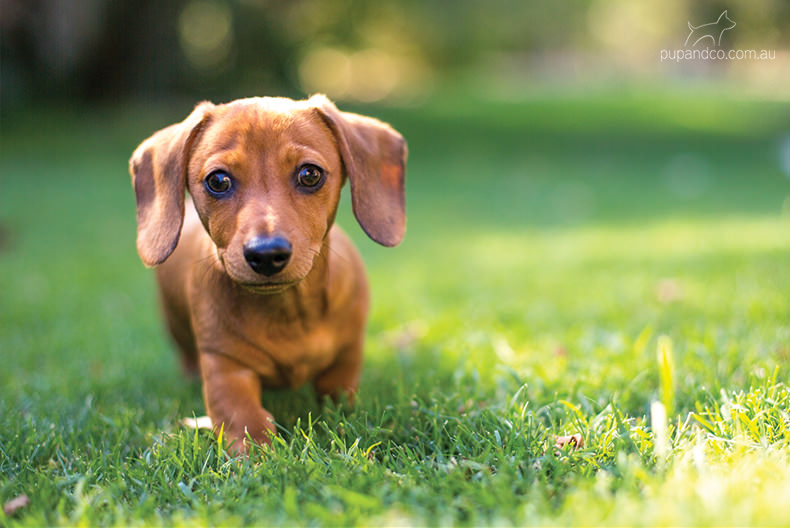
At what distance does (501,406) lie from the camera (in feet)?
9.27

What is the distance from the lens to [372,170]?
2.87 m

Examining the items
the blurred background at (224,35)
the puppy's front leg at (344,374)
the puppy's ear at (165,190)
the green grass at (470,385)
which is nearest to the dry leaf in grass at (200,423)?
the green grass at (470,385)

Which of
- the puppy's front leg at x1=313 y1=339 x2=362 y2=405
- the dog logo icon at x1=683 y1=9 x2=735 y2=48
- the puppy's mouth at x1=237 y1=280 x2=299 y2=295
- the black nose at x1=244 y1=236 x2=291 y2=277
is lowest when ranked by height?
the puppy's front leg at x1=313 y1=339 x2=362 y2=405

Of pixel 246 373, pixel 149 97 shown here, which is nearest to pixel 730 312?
pixel 246 373

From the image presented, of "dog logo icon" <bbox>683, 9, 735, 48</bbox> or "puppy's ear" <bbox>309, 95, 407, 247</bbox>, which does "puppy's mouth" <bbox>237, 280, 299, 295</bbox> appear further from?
"dog logo icon" <bbox>683, 9, 735, 48</bbox>

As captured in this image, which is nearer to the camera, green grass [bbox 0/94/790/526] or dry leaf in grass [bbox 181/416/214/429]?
green grass [bbox 0/94/790/526]

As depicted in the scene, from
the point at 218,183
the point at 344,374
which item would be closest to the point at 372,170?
the point at 218,183

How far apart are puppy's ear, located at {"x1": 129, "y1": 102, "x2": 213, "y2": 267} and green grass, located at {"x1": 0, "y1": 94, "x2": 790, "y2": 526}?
0.69 metres

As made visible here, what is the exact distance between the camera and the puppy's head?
2.41 m

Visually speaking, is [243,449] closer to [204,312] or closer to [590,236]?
[204,312]

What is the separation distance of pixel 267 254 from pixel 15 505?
1.02 metres

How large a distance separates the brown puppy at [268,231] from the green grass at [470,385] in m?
0.26

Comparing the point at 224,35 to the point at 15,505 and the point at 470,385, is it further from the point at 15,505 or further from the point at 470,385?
the point at 15,505

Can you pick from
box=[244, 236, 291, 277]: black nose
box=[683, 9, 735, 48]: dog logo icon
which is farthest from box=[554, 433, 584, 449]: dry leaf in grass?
box=[683, 9, 735, 48]: dog logo icon
